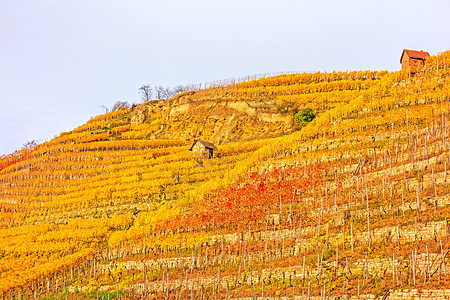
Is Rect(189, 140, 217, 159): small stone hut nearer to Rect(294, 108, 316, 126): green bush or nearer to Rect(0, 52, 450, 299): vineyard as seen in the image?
Rect(0, 52, 450, 299): vineyard

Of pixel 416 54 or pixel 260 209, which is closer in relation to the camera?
pixel 260 209

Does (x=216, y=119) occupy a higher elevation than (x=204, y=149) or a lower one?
higher

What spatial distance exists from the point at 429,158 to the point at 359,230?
8.28m

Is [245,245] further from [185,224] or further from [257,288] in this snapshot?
[185,224]

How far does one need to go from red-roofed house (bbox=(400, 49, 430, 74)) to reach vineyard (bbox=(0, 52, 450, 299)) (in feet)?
7.51

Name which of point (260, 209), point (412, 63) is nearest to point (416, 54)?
point (412, 63)

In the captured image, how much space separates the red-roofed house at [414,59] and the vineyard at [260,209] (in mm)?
2290

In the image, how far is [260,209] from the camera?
111 ft

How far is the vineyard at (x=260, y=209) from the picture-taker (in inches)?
967

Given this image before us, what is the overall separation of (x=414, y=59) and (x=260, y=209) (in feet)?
97.5

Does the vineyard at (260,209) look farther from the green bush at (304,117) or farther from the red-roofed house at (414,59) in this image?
the red-roofed house at (414,59)

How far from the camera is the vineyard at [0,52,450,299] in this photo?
24.6 m

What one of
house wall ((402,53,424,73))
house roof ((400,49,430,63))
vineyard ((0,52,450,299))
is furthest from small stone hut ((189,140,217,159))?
house roof ((400,49,430,63))

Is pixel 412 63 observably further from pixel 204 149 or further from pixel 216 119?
pixel 204 149
